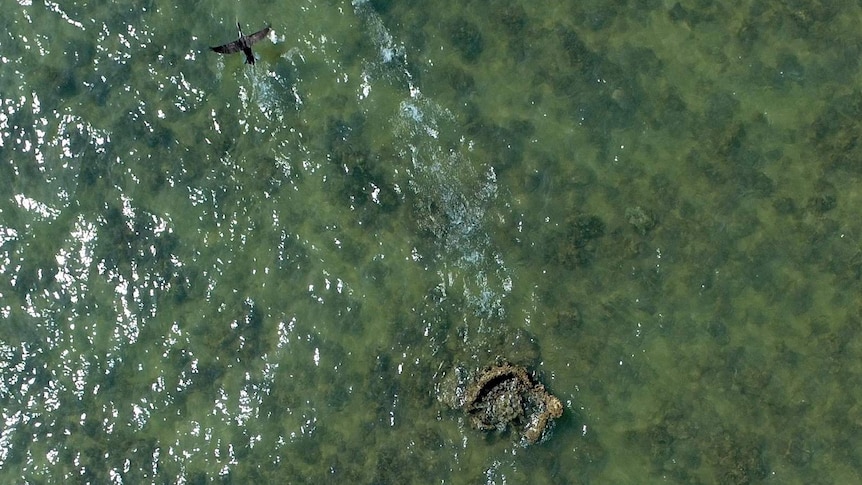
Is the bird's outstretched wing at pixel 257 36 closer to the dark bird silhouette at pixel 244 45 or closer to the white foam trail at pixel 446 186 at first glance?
the dark bird silhouette at pixel 244 45

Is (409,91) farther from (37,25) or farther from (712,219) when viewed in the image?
(37,25)

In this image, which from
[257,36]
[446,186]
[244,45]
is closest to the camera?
[244,45]

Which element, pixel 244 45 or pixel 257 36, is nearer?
pixel 244 45

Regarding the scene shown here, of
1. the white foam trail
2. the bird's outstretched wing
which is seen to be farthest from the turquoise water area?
the bird's outstretched wing

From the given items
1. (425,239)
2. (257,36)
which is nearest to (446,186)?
(425,239)

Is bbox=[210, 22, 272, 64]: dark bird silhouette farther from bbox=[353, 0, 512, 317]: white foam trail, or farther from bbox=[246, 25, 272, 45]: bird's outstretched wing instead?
bbox=[353, 0, 512, 317]: white foam trail

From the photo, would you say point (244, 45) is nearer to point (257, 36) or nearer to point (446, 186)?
point (257, 36)

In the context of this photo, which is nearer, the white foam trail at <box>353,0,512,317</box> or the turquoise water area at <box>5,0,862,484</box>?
the turquoise water area at <box>5,0,862,484</box>
